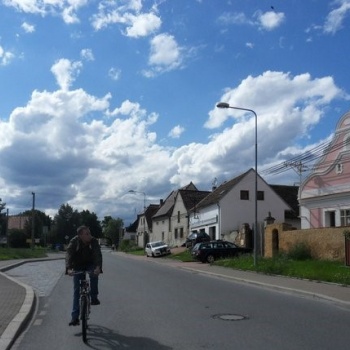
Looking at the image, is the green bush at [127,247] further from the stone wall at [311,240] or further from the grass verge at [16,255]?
the stone wall at [311,240]

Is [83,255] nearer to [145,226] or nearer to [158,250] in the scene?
[158,250]

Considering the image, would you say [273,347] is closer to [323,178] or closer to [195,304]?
[195,304]

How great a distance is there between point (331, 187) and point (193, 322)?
26.0 meters

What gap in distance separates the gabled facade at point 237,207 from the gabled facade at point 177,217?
292 inches

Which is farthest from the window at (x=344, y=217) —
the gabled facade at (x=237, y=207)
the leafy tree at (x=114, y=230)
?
the leafy tree at (x=114, y=230)

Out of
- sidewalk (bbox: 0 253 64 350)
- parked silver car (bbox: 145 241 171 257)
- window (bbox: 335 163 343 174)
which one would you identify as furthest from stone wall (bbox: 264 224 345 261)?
parked silver car (bbox: 145 241 171 257)

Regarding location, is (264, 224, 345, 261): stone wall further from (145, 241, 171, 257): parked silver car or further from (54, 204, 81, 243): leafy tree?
(54, 204, 81, 243): leafy tree

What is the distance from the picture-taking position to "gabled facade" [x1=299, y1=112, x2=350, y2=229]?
32.6 metres

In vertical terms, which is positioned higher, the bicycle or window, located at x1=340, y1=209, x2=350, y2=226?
window, located at x1=340, y1=209, x2=350, y2=226

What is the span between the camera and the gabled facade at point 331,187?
1282 inches

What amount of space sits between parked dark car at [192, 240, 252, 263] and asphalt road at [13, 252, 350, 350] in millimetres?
19033

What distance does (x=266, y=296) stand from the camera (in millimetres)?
14914

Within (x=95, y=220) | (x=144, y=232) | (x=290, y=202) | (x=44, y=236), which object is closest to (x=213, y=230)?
(x=290, y=202)

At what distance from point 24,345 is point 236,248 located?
2859 cm
